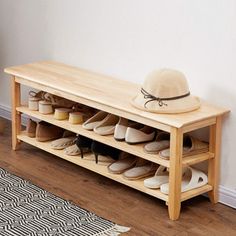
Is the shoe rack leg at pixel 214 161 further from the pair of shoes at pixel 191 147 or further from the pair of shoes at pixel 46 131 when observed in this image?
the pair of shoes at pixel 46 131

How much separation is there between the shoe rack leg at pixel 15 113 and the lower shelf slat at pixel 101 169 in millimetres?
34

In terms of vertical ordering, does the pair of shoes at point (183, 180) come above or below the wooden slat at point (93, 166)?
above

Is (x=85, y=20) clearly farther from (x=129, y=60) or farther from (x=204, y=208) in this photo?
(x=204, y=208)

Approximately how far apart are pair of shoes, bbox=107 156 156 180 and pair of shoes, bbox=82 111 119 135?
16cm

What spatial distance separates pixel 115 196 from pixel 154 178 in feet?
0.80

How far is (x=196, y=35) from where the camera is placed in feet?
10.4

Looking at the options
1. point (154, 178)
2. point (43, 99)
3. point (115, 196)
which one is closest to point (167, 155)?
point (154, 178)

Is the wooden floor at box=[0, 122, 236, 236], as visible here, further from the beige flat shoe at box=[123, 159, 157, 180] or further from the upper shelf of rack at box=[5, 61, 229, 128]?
the upper shelf of rack at box=[5, 61, 229, 128]

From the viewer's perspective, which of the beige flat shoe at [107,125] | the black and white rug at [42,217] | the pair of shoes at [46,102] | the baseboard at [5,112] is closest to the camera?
the black and white rug at [42,217]

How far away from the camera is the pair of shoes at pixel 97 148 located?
3443mm

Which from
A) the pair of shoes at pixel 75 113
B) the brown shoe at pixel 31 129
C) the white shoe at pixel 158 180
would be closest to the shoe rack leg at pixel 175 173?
the white shoe at pixel 158 180

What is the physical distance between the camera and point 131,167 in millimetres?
3373

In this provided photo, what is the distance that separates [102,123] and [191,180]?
59cm

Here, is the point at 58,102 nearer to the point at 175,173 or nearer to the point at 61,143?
the point at 61,143
